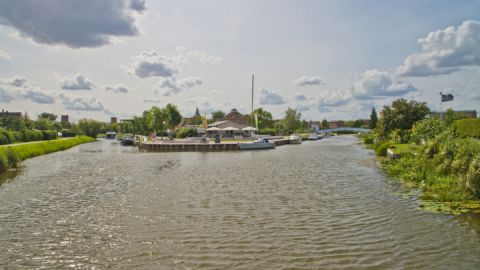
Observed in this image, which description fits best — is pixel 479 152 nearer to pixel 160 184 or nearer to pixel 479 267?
pixel 479 267

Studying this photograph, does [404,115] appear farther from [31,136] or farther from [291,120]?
[291,120]

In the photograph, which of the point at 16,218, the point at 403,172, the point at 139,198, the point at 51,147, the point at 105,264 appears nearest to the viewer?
the point at 105,264

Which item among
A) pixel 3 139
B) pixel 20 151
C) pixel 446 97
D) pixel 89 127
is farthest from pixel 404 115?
pixel 89 127

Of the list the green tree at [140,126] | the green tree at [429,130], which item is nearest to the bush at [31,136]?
the green tree at [140,126]

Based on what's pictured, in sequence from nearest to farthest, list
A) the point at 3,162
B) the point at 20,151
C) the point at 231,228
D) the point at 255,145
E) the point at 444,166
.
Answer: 1. the point at 231,228
2. the point at 444,166
3. the point at 3,162
4. the point at 20,151
5. the point at 255,145

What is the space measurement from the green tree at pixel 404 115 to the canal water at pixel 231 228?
1045 inches

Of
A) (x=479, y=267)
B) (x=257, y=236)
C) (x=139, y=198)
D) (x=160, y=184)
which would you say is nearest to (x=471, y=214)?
(x=479, y=267)

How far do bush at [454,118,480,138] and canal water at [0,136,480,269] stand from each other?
20.5 metres

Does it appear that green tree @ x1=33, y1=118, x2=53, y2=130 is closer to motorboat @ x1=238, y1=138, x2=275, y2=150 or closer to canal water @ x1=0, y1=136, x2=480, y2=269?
motorboat @ x1=238, y1=138, x2=275, y2=150

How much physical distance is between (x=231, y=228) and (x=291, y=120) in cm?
11900

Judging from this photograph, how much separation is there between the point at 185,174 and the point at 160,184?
4654 millimetres

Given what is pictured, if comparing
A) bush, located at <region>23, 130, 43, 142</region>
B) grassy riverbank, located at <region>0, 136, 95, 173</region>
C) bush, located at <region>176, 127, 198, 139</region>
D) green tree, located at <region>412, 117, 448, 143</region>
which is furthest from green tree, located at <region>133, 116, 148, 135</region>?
green tree, located at <region>412, 117, 448, 143</region>

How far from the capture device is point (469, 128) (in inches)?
1446

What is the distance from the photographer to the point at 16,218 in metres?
13.2
